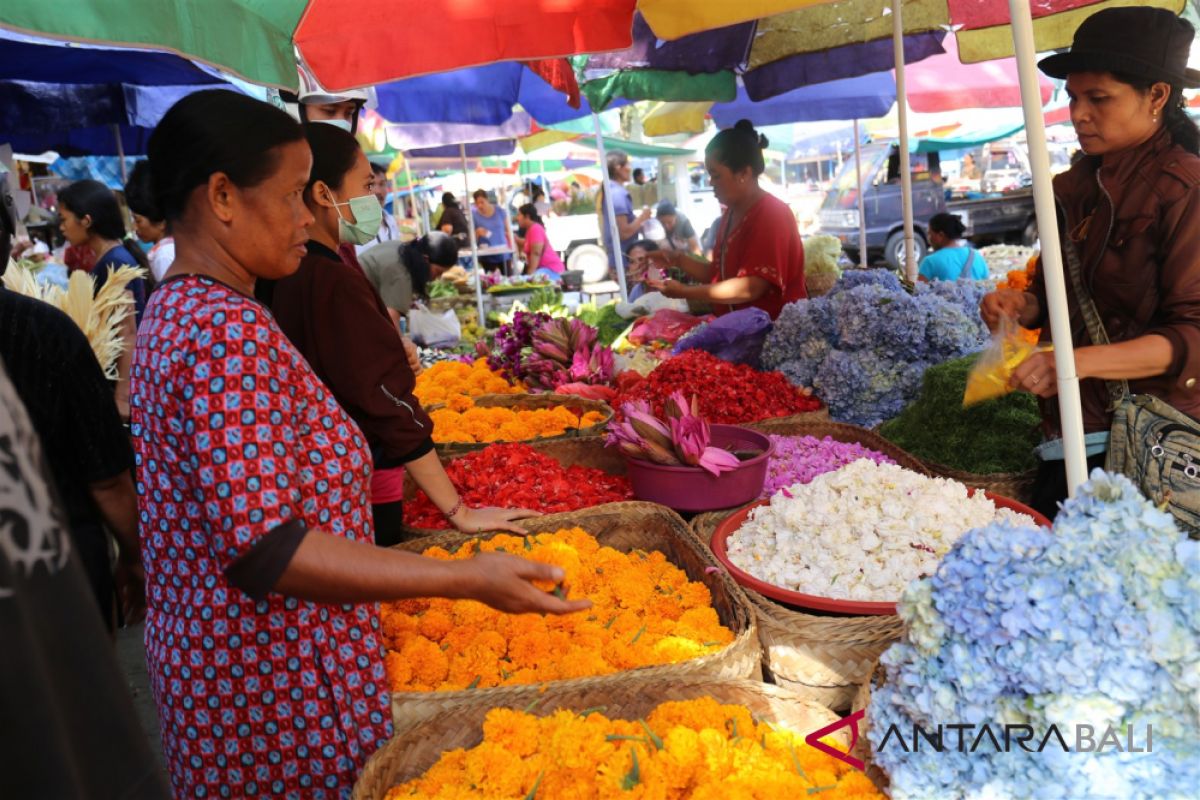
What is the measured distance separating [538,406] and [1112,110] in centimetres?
311

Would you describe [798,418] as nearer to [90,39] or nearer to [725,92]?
[90,39]

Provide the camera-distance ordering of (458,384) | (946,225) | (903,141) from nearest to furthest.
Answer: (903,141)
(458,384)
(946,225)

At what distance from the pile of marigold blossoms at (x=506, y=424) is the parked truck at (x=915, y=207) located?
43.5ft

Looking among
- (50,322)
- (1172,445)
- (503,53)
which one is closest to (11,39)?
(503,53)

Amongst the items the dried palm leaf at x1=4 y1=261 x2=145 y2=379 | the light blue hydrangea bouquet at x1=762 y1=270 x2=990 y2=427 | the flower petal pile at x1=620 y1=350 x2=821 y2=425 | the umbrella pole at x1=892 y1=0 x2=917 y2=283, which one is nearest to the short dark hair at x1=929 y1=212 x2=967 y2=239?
the umbrella pole at x1=892 y1=0 x2=917 y2=283

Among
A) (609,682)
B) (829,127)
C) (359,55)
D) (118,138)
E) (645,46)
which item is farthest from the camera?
(829,127)

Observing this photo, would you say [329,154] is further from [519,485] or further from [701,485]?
[701,485]

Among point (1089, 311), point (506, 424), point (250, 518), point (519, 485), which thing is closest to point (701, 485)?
point (519, 485)

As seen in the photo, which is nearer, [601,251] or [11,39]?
[11,39]

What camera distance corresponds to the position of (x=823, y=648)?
6.87 feet

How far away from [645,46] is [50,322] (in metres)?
4.52

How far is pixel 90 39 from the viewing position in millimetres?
2221

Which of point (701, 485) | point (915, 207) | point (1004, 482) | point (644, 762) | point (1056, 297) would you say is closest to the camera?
point (644, 762)

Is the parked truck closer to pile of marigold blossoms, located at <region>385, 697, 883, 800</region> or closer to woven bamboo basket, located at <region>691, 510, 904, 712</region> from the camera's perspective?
woven bamboo basket, located at <region>691, 510, 904, 712</region>
